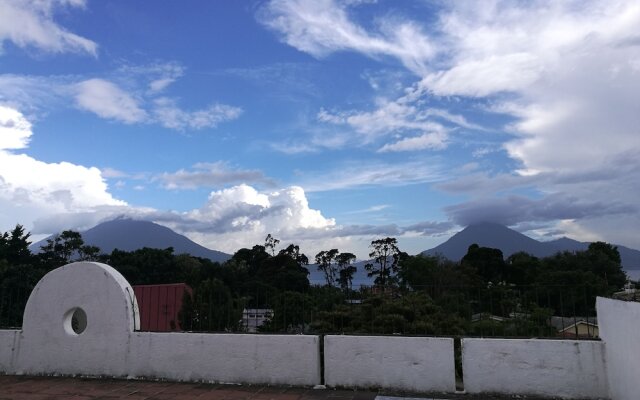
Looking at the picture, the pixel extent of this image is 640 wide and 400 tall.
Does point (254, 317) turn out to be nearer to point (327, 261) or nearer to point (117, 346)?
point (117, 346)

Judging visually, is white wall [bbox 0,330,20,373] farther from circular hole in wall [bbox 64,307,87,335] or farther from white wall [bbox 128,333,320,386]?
white wall [bbox 128,333,320,386]

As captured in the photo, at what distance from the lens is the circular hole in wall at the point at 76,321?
7207mm

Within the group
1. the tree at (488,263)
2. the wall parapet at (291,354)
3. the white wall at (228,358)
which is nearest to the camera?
the wall parapet at (291,354)

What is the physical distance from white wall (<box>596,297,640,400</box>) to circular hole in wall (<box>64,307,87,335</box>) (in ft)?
23.6

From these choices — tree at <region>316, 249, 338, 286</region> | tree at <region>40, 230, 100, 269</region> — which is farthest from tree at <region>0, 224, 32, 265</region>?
tree at <region>316, 249, 338, 286</region>

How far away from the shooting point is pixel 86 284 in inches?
280

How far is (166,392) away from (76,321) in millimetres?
3208

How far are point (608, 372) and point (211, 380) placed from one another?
5.09 m

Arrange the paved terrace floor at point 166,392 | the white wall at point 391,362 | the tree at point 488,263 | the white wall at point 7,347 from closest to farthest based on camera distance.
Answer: the paved terrace floor at point 166,392
the white wall at point 391,362
the white wall at point 7,347
the tree at point 488,263

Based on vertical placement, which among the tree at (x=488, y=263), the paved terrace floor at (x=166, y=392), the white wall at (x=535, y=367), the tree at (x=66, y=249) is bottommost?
the paved terrace floor at (x=166, y=392)

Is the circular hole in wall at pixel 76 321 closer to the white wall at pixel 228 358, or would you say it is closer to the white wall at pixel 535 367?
the white wall at pixel 228 358

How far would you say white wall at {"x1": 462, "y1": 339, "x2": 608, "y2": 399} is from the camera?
5.57m

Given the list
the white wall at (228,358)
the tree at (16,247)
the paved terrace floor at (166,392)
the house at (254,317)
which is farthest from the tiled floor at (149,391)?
the tree at (16,247)

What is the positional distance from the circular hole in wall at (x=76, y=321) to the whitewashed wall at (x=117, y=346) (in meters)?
0.03
